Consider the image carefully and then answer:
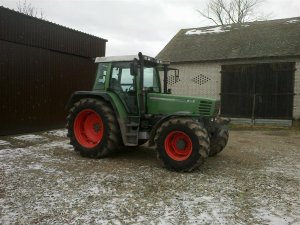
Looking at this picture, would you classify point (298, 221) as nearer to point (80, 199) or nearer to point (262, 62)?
point (80, 199)

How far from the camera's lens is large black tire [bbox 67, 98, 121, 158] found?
7.26 metres

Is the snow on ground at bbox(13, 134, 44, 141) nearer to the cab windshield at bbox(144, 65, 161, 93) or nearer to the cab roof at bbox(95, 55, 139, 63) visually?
the cab roof at bbox(95, 55, 139, 63)

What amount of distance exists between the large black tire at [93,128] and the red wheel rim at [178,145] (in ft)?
4.40

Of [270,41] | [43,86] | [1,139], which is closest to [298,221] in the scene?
[1,139]

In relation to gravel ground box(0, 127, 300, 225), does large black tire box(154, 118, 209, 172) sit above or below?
above

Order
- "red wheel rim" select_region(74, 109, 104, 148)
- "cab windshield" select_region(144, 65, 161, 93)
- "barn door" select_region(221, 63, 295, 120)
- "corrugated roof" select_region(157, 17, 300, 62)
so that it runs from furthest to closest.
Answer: "corrugated roof" select_region(157, 17, 300, 62) → "barn door" select_region(221, 63, 295, 120) → "red wheel rim" select_region(74, 109, 104, 148) → "cab windshield" select_region(144, 65, 161, 93)

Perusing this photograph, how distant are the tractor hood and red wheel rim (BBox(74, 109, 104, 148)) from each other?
1.35 m

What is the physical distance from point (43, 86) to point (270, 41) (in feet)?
35.3

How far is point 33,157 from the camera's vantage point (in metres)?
7.49

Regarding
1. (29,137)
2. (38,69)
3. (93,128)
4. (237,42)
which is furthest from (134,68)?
(237,42)

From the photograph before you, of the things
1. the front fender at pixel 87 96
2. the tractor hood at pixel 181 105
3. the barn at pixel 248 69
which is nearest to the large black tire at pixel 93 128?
the front fender at pixel 87 96

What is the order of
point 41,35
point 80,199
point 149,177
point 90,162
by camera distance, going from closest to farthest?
point 80,199
point 149,177
point 90,162
point 41,35

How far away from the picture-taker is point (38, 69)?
37.4 ft

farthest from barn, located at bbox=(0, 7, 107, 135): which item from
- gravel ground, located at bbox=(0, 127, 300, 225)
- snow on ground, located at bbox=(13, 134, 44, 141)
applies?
gravel ground, located at bbox=(0, 127, 300, 225)
